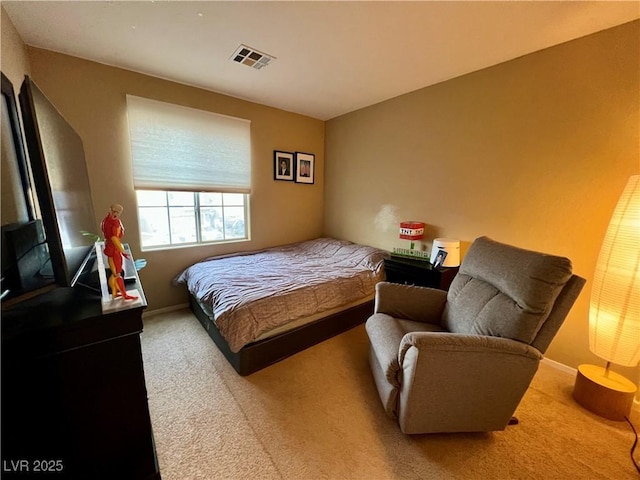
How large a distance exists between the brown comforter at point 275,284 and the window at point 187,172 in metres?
0.48

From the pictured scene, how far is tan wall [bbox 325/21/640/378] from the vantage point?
178 centimetres

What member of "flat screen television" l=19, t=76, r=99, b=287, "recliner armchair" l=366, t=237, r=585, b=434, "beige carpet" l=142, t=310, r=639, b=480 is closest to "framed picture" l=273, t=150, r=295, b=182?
"flat screen television" l=19, t=76, r=99, b=287

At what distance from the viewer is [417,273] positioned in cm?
255

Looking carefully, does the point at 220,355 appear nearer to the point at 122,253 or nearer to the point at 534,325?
the point at 122,253

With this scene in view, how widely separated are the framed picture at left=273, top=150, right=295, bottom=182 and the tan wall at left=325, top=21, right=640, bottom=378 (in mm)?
1249

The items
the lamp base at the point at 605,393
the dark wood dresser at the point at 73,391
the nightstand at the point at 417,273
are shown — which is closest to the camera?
the dark wood dresser at the point at 73,391

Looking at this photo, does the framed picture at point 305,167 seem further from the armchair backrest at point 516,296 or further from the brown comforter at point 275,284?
the armchair backrest at point 516,296

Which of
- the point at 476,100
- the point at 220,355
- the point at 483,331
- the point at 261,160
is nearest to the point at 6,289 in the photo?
the point at 220,355

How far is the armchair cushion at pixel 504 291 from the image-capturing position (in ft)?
4.28

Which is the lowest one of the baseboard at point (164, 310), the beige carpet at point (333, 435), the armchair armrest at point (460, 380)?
the baseboard at point (164, 310)

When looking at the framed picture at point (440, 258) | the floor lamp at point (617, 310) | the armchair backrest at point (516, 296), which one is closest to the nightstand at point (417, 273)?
the framed picture at point (440, 258)

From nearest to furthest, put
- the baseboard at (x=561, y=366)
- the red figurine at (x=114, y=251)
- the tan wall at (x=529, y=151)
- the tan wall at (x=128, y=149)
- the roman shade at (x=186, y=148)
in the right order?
the red figurine at (x=114, y=251) → the tan wall at (x=529, y=151) → the baseboard at (x=561, y=366) → the tan wall at (x=128, y=149) → the roman shade at (x=186, y=148)

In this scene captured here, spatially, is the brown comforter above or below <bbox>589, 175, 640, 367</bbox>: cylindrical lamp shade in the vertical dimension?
below

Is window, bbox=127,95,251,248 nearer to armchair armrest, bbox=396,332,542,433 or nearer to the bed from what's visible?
Answer: the bed
